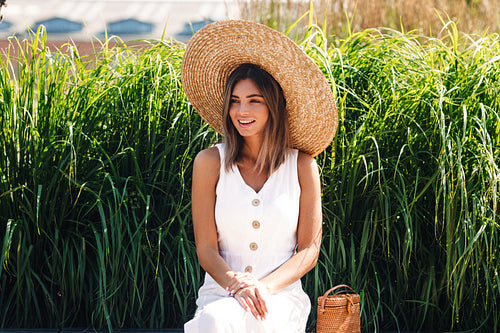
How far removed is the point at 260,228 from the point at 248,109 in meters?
0.47

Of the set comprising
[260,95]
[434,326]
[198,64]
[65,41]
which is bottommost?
[434,326]

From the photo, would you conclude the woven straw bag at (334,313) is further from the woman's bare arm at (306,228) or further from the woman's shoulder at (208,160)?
the woman's shoulder at (208,160)

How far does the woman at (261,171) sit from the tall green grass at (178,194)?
0.49m

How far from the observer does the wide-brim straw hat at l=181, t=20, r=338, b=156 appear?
240cm

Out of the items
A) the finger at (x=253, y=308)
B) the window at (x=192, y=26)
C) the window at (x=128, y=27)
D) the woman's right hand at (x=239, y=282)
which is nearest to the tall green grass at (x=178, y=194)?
the window at (x=192, y=26)

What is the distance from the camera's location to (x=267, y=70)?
8.09ft

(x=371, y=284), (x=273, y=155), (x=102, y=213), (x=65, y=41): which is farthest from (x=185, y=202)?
(x=65, y=41)

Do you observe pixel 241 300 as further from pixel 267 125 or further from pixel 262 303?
pixel 267 125

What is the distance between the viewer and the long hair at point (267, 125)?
95.0 inches

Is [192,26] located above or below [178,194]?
above

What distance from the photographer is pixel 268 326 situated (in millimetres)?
2121

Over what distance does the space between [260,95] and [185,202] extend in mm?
889

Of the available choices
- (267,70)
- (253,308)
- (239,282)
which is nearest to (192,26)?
(267,70)

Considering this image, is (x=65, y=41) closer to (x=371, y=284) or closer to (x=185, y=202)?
(x=185, y=202)
